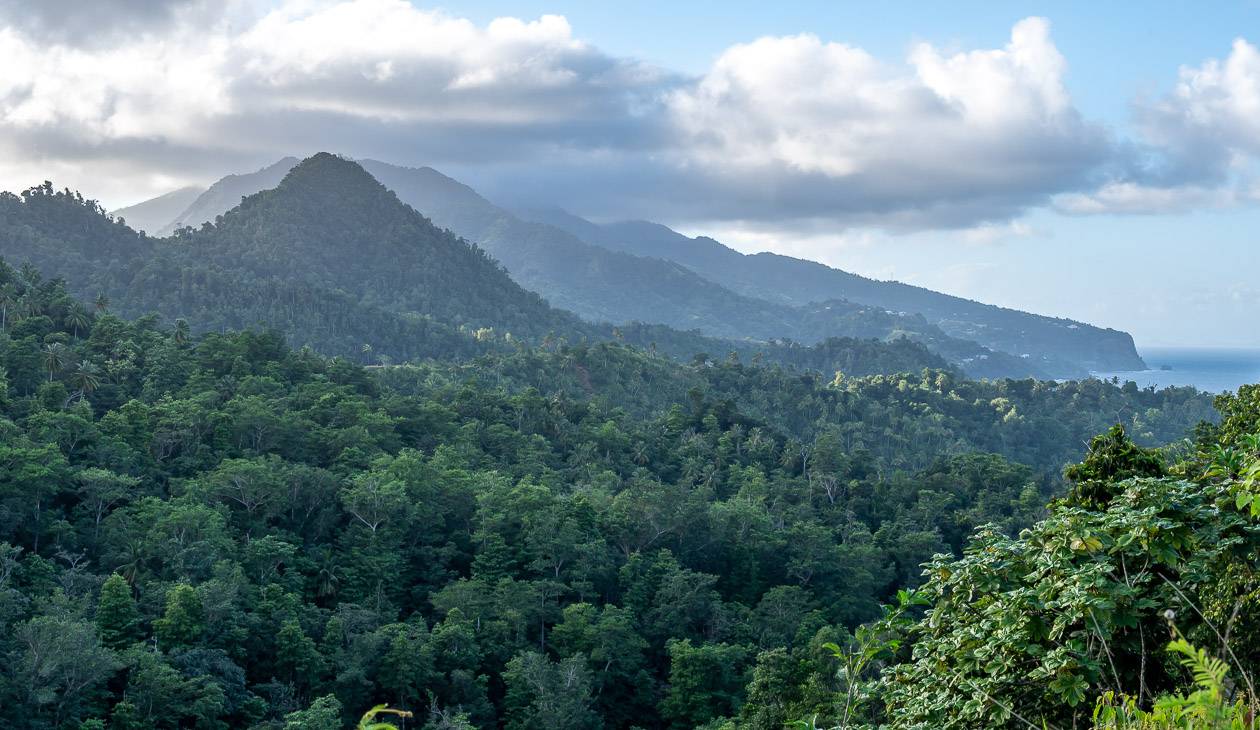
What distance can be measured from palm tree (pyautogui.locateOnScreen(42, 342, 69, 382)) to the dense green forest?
111 mm

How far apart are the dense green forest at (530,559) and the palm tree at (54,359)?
11 cm

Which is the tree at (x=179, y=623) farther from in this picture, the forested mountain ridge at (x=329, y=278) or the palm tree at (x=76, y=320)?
the forested mountain ridge at (x=329, y=278)

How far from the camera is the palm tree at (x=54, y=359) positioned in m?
40.0

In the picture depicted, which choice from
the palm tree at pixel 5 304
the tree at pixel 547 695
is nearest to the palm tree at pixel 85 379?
the palm tree at pixel 5 304

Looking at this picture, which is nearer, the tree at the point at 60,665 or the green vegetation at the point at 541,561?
the green vegetation at the point at 541,561

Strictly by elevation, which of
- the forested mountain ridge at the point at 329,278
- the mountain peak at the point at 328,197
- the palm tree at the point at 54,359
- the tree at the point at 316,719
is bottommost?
the tree at the point at 316,719

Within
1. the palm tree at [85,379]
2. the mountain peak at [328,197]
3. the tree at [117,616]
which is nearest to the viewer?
the tree at [117,616]

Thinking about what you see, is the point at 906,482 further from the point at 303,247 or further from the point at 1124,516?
the point at 303,247

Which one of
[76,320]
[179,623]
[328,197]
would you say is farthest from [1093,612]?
[328,197]

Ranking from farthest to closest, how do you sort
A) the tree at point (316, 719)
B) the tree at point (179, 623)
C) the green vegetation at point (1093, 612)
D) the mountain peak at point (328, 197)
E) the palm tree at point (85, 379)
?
1. the mountain peak at point (328, 197)
2. the palm tree at point (85, 379)
3. the tree at point (179, 623)
4. the tree at point (316, 719)
5. the green vegetation at point (1093, 612)

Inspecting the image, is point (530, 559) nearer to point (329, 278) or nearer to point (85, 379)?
point (85, 379)

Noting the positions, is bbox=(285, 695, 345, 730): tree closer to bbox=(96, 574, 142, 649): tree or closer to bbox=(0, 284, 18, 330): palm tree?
bbox=(96, 574, 142, 649): tree

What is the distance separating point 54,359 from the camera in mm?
40125

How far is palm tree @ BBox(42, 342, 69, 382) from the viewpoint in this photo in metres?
40.0
